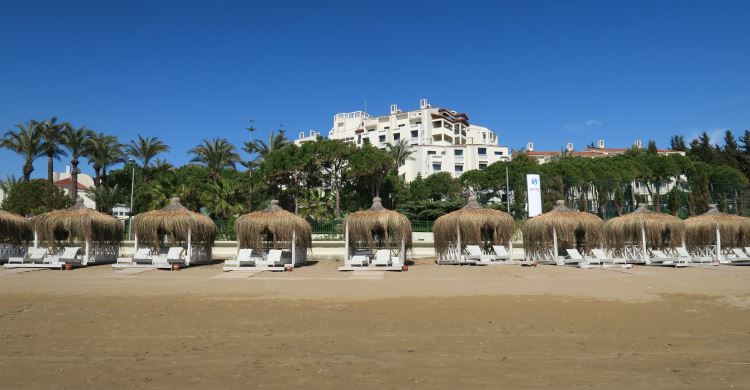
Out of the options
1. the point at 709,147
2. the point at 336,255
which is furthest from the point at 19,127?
the point at 709,147

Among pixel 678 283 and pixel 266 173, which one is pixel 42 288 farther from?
pixel 266 173

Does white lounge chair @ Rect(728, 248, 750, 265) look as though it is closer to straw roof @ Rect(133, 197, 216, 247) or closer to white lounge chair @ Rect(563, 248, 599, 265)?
white lounge chair @ Rect(563, 248, 599, 265)

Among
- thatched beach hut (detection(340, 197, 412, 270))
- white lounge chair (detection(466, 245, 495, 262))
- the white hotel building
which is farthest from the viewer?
the white hotel building

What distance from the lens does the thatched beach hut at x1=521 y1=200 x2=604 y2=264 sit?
20828mm

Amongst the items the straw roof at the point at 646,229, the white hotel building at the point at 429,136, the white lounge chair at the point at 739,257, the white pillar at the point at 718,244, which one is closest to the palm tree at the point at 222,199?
the straw roof at the point at 646,229

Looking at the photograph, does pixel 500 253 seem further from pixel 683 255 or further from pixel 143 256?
pixel 143 256

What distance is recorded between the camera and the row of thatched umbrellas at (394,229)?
19359 millimetres

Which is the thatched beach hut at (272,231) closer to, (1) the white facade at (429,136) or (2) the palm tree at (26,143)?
(2) the palm tree at (26,143)

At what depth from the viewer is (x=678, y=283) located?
1362 centimetres

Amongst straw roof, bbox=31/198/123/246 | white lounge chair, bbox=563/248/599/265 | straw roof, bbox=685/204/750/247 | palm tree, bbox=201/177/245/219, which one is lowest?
white lounge chair, bbox=563/248/599/265

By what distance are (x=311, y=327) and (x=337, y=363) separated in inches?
85.1

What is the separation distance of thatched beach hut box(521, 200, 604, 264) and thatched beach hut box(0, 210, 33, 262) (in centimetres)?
2332

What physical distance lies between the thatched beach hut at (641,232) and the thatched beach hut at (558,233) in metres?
1.27

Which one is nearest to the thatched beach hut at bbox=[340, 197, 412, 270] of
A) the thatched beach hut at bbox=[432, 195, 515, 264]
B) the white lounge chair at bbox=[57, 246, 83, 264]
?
the thatched beach hut at bbox=[432, 195, 515, 264]
